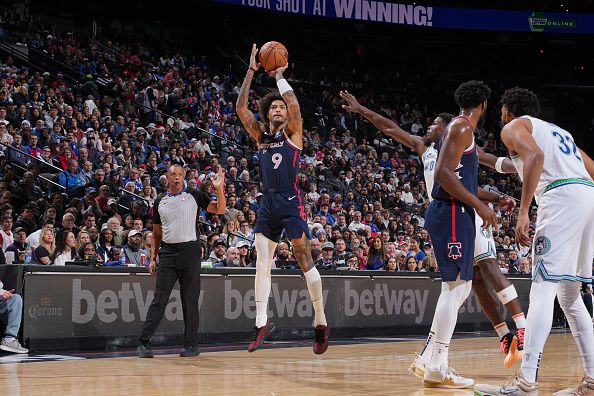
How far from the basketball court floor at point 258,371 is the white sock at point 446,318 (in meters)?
0.27

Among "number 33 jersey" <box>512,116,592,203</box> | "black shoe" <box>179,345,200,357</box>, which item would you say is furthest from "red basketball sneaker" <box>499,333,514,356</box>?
"black shoe" <box>179,345,200,357</box>

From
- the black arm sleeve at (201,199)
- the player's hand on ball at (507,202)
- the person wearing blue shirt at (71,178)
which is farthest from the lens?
the person wearing blue shirt at (71,178)

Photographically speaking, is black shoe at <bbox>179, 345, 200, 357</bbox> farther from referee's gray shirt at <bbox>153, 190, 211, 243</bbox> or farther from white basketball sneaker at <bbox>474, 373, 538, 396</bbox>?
white basketball sneaker at <bbox>474, 373, 538, 396</bbox>

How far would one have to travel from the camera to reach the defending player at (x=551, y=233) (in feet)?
17.5

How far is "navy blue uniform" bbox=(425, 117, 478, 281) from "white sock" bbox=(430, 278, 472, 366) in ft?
0.27

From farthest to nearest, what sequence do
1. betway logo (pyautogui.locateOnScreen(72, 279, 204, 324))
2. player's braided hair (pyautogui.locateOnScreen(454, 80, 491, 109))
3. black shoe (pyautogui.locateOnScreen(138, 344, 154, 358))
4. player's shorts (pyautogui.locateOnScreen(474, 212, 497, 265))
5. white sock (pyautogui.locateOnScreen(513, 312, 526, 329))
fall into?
betway logo (pyautogui.locateOnScreen(72, 279, 204, 324)), black shoe (pyautogui.locateOnScreen(138, 344, 154, 358)), player's shorts (pyautogui.locateOnScreen(474, 212, 497, 265)), white sock (pyautogui.locateOnScreen(513, 312, 526, 329)), player's braided hair (pyautogui.locateOnScreen(454, 80, 491, 109))

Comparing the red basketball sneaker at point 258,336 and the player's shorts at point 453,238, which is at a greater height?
the player's shorts at point 453,238

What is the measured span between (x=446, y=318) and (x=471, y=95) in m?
1.75

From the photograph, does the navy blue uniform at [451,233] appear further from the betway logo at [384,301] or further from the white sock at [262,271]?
the betway logo at [384,301]

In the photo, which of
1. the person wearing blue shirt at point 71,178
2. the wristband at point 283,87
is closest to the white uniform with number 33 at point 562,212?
the wristband at point 283,87

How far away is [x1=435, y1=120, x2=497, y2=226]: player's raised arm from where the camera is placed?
235 inches

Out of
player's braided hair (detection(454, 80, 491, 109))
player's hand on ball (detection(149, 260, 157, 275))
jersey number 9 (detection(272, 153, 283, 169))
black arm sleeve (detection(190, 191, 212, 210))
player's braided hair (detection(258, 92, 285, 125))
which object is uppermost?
player's braided hair (detection(258, 92, 285, 125))

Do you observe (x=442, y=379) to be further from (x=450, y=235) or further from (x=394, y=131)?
(x=394, y=131)

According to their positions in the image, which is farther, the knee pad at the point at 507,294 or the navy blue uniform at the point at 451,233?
the knee pad at the point at 507,294
